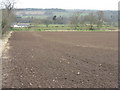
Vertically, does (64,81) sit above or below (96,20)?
above

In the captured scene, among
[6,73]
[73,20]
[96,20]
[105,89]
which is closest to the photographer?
[105,89]

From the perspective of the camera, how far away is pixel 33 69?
8.59 metres

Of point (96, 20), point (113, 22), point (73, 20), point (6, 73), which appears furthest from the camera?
point (113, 22)

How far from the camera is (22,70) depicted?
834cm

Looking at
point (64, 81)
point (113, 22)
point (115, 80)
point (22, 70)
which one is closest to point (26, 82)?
point (64, 81)

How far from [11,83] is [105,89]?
296cm

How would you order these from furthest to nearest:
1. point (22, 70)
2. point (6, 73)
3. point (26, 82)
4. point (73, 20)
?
point (73, 20) → point (22, 70) → point (6, 73) → point (26, 82)

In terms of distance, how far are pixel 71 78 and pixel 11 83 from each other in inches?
83.1

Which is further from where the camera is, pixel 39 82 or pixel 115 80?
pixel 115 80

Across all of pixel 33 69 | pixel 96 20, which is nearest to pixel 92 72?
pixel 33 69

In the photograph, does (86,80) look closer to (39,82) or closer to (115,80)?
(115,80)

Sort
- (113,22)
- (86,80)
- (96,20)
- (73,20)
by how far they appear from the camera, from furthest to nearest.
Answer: (113,22)
(73,20)
(96,20)
(86,80)

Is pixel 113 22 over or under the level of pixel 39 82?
under

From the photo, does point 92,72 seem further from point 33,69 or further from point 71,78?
point 33,69
